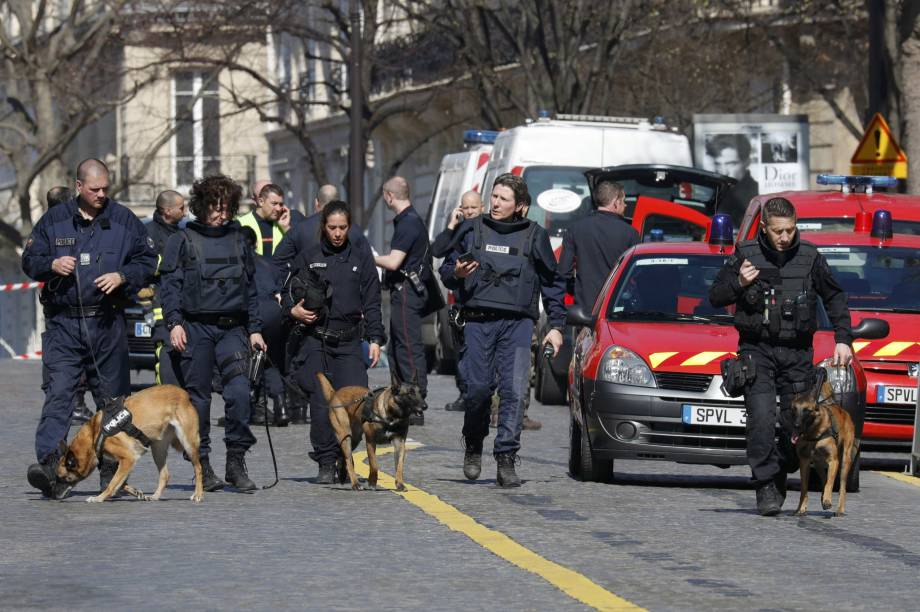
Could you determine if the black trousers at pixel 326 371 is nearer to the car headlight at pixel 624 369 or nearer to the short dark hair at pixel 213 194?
the short dark hair at pixel 213 194

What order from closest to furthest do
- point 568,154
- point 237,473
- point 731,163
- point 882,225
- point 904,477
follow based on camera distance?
point 237,473
point 904,477
point 882,225
point 568,154
point 731,163

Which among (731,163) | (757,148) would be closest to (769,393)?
(731,163)

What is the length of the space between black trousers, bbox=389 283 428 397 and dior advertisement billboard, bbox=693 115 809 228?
16.7 meters

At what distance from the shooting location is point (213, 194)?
12039mm

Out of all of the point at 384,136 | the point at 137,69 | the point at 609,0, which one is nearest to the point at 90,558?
the point at 609,0

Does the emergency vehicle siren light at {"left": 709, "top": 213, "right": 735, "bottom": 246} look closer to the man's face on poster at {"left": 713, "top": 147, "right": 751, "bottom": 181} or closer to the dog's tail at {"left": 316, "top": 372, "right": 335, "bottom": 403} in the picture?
→ the dog's tail at {"left": 316, "top": 372, "right": 335, "bottom": 403}

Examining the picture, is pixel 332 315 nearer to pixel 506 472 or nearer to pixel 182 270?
pixel 182 270

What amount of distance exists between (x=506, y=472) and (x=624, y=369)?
94cm

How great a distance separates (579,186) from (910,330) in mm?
9086

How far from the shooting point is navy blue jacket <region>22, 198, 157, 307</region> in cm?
1192

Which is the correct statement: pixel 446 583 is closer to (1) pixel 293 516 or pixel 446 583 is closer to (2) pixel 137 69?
(1) pixel 293 516

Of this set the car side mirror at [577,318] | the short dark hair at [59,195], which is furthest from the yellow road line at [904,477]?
the short dark hair at [59,195]

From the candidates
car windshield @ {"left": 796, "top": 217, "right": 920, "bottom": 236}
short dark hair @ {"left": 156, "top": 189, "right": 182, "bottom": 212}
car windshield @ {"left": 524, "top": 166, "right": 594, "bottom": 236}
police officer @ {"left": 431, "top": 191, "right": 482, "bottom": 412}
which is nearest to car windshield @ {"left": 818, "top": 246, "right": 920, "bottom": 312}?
car windshield @ {"left": 796, "top": 217, "right": 920, "bottom": 236}

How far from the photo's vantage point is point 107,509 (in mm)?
11352
